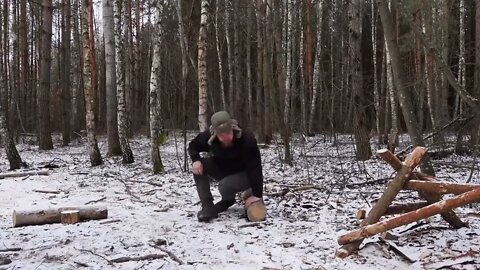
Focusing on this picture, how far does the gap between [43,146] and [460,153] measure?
13395 millimetres

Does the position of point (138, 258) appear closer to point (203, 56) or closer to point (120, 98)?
point (203, 56)

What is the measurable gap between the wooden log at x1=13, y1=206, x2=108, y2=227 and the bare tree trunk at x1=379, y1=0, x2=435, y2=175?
14.4ft

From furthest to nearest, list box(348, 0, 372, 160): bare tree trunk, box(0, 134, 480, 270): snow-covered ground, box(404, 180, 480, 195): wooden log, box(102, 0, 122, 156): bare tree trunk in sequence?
box(102, 0, 122, 156): bare tree trunk < box(348, 0, 372, 160): bare tree trunk < box(404, 180, 480, 195): wooden log < box(0, 134, 480, 270): snow-covered ground

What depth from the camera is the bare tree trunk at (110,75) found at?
461 inches

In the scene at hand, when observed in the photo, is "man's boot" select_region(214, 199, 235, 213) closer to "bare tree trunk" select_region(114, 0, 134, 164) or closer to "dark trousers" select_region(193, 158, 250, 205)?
"dark trousers" select_region(193, 158, 250, 205)

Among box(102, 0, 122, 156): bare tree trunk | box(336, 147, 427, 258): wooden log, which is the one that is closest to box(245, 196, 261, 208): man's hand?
box(336, 147, 427, 258): wooden log

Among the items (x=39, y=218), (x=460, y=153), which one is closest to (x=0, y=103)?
(x=39, y=218)

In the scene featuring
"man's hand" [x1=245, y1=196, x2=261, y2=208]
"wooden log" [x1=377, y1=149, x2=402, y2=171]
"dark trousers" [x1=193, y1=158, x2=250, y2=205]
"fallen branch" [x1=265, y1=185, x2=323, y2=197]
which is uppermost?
"wooden log" [x1=377, y1=149, x2=402, y2=171]

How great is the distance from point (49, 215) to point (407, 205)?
4159 mm

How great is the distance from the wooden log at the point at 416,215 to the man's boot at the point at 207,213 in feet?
Result: 6.12

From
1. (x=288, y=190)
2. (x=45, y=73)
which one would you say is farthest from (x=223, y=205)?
(x=45, y=73)

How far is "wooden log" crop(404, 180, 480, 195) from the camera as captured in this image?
173 inches

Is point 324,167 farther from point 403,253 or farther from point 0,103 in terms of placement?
point 0,103

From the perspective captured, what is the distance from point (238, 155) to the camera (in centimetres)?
570
